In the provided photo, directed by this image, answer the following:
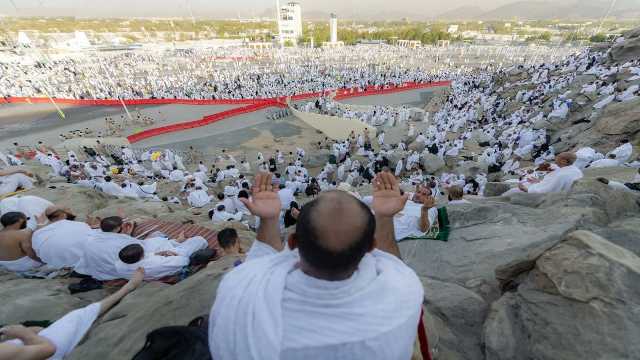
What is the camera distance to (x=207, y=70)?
47.2 meters

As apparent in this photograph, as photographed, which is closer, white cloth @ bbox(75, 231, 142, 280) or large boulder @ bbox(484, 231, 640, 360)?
large boulder @ bbox(484, 231, 640, 360)

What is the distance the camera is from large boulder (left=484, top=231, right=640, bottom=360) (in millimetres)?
1809

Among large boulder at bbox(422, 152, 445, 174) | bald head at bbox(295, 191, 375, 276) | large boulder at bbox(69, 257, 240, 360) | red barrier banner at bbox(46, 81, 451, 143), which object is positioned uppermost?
bald head at bbox(295, 191, 375, 276)

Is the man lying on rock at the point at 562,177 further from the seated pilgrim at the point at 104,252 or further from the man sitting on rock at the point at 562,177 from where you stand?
the seated pilgrim at the point at 104,252

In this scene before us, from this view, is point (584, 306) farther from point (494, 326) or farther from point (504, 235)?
point (504, 235)

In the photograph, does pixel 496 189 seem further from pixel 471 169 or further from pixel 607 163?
pixel 471 169

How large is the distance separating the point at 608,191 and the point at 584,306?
10.3 ft

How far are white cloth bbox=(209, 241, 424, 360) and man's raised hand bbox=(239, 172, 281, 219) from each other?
0.67m

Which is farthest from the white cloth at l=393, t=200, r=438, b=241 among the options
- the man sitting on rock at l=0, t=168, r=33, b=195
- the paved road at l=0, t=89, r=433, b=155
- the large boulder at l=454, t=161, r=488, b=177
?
the paved road at l=0, t=89, r=433, b=155

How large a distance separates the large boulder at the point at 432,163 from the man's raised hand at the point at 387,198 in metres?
11.0

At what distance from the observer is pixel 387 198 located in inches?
69.9

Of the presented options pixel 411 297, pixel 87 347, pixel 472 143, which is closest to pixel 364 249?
pixel 411 297

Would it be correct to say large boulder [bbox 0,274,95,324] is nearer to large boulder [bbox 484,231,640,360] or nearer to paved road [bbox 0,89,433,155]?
large boulder [bbox 484,231,640,360]

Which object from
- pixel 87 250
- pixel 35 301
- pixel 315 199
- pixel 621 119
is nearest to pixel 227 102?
pixel 621 119
